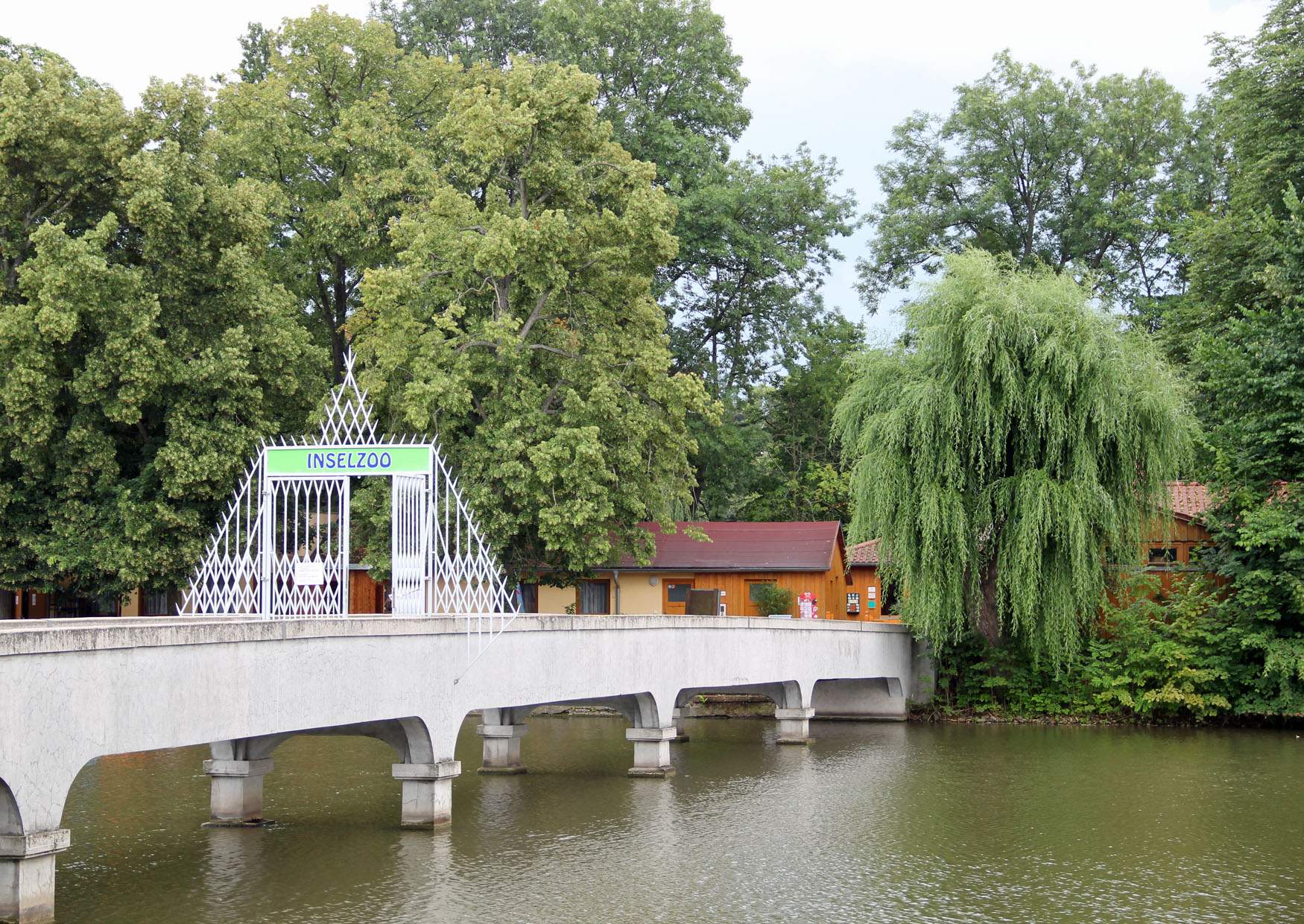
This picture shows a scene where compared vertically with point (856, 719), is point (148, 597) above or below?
above

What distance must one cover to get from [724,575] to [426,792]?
71.5ft

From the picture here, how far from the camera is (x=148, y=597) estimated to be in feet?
123

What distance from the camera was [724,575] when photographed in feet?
127

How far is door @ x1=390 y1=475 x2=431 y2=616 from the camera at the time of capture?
17656 mm

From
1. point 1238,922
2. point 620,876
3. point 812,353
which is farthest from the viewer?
point 812,353

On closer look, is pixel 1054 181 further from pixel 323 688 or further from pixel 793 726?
pixel 323 688

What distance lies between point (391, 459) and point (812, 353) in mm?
29594

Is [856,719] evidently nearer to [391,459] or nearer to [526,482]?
[526,482]

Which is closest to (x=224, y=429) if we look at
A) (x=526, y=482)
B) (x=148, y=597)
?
(x=526, y=482)

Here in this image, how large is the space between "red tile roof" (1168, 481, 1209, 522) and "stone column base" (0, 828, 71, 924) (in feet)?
86.3

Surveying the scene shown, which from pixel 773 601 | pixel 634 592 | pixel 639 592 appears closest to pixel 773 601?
pixel 773 601

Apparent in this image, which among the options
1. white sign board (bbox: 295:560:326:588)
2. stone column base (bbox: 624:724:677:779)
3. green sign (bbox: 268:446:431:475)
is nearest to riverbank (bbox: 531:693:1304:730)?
stone column base (bbox: 624:724:677:779)

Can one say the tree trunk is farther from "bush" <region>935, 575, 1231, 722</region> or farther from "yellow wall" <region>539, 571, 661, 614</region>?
"yellow wall" <region>539, 571, 661, 614</region>

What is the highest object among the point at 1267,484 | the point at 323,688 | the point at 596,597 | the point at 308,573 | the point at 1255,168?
the point at 1255,168
